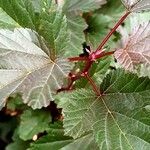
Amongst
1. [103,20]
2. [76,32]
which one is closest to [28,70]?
[76,32]

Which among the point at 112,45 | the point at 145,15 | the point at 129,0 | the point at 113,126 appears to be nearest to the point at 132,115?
the point at 113,126

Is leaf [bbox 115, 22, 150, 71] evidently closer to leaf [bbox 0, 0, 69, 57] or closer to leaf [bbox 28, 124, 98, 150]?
leaf [bbox 0, 0, 69, 57]

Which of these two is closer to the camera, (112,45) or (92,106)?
(92,106)

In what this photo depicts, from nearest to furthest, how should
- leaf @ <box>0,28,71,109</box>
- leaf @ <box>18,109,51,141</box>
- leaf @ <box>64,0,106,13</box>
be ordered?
leaf @ <box>0,28,71,109</box> < leaf @ <box>64,0,106,13</box> < leaf @ <box>18,109,51,141</box>

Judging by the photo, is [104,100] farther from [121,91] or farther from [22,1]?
[22,1]

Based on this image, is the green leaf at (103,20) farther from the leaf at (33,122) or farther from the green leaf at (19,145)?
the green leaf at (19,145)

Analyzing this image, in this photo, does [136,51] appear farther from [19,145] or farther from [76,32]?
[19,145]

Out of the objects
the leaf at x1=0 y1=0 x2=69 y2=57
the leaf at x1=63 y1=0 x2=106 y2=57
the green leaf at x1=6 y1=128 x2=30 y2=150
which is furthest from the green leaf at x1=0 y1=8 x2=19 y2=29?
the green leaf at x1=6 y1=128 x2=30 y2=150
